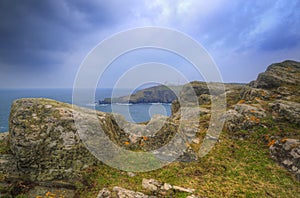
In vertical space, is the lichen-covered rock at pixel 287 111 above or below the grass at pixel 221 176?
above

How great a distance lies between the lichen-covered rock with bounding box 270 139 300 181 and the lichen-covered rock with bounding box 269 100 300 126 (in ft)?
15.0

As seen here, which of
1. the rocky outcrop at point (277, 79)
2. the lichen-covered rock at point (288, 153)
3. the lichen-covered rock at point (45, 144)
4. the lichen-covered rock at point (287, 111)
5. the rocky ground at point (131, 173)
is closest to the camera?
the rocky ground at point (131, 173)

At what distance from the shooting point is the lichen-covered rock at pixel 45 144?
11352 millimetres

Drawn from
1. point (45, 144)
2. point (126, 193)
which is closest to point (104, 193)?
point (126, 193)

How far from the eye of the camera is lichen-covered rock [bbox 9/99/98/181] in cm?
1135

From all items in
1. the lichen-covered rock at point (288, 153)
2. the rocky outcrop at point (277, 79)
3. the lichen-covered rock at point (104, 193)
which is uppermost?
the rocky outcrop at point (277, 79)

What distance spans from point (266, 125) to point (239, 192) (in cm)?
973

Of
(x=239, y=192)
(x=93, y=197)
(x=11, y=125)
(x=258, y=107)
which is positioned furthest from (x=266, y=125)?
(x=11, y=125)

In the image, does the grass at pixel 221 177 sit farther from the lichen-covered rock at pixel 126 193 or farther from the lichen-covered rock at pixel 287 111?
the lichen-covered rock at pixel 287 111

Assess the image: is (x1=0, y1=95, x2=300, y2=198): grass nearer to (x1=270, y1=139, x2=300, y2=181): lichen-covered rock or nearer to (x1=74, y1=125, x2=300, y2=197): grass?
(x1=74, y1=125, x2=300, y2=197): grass

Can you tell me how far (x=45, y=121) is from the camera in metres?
12.5

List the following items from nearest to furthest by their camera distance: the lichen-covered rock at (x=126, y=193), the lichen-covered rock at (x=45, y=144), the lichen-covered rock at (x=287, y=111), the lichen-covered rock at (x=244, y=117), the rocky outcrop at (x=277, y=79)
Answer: the lichen-covered rock at (x=126, y=193) → the lichen-covered rock at (x=45, y=144) → the lichen-covered rock at (x=287, y=111) → the lichen-covered rock at (x=244, y=117) → the rocky outcrop at (x=277, y=79)

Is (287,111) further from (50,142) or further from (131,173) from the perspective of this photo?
(50,142)

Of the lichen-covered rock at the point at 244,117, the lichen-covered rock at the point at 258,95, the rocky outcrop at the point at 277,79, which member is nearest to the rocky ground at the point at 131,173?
the lichen-covered rock at the point at 244,117
